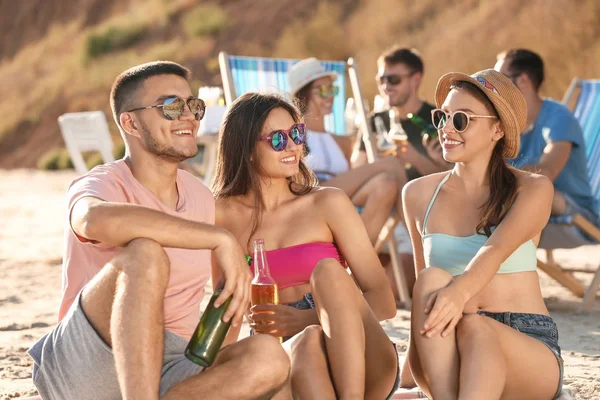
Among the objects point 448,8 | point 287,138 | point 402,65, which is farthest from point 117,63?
point 287,138

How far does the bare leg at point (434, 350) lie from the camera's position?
3205 millimetres

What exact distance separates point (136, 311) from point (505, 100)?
155 cm

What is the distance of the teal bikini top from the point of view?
354 centimetres

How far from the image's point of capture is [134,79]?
3.46 m

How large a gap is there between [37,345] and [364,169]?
10.0ft

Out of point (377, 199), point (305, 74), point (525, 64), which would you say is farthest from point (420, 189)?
point (305, 74)

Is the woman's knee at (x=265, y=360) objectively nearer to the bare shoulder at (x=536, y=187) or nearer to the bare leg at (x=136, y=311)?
the bare leg at (x=136, y=311)

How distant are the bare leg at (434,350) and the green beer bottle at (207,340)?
68 cm

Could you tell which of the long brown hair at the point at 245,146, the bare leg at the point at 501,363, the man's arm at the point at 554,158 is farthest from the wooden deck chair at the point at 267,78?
the bare leg at the point at 501,363

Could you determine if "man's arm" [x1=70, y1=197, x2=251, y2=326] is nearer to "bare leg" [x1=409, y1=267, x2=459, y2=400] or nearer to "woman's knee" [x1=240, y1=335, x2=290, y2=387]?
"woman's knee" [x1=240, y1=335, x2=290, y2=387]

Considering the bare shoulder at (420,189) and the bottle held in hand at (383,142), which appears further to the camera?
the bottle held in hand at (383,142)

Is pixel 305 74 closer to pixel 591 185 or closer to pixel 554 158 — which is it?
pixel 554 158

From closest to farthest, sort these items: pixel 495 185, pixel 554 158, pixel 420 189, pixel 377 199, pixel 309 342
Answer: pixel 309 342 < pixel 495 185 < pixel 420 189 < pixel 377 199 < pixel 554 158

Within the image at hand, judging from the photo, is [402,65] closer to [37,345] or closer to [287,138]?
[287,138]
